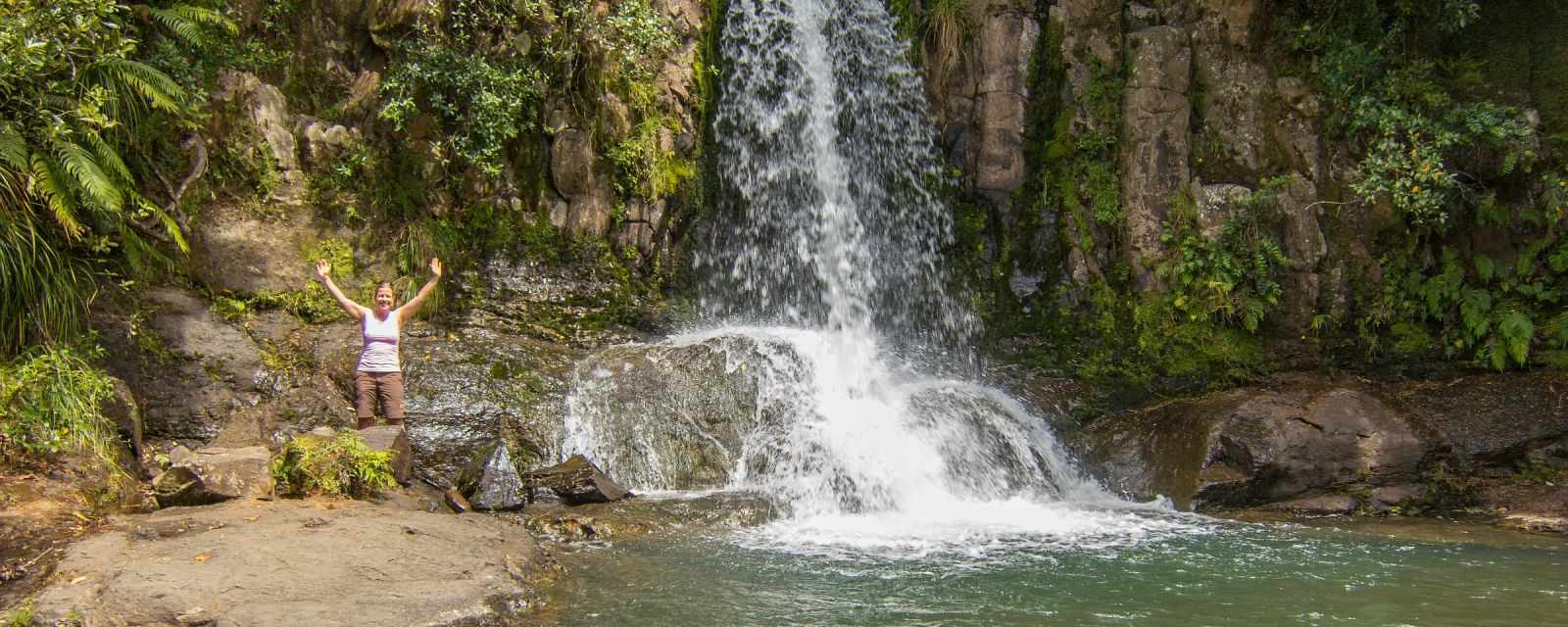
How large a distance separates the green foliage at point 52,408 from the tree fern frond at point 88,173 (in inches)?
51.0

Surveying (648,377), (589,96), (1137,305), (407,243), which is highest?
(589,96)

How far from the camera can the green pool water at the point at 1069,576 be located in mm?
5461

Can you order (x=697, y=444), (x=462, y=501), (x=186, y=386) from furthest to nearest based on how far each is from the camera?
1. (x=697, y=444)
2. (x=186, y=386)
3. (x=462, y=501)

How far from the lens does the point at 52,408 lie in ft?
23.6

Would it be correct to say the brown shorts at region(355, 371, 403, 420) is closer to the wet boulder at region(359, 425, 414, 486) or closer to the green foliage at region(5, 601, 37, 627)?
the wet boulder at region(359, 425, 414, 486)

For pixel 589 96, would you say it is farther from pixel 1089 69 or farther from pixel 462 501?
pixel 1089 69

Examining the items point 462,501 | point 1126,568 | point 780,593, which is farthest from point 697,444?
point 1126,568

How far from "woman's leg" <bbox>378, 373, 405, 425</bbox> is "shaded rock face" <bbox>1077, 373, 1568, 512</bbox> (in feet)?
23.5

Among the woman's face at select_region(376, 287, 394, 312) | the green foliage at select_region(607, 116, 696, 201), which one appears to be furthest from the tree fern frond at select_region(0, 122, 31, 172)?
the green foliage at select_region(607, 116, 696, 201)

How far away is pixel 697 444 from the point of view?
9258 millimetres

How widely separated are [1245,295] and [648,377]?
23.2 feet

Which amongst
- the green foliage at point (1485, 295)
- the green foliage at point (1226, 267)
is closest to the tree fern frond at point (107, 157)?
the green foliage at point (1226, 267)

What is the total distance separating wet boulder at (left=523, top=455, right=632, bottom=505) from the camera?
8.17 m

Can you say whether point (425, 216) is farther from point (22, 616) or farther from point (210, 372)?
point (22, 616)
